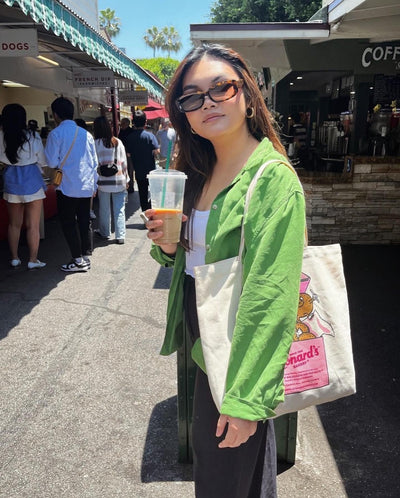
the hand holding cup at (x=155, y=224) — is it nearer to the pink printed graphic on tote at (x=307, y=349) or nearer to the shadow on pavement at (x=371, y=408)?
the pink printed graphic on tote at (x=307, y=349)

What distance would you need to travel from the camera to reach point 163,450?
2559 mm

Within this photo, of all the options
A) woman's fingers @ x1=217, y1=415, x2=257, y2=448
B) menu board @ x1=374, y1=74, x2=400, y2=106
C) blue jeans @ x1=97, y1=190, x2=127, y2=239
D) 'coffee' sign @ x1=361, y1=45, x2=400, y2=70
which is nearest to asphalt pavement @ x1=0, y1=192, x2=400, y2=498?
woman's fingers @ x1=217, y1=415, x2=257, y2=448

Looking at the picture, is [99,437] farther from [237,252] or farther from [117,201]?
[117,201]

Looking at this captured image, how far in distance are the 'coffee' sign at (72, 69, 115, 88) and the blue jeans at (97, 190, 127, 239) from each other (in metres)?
3.28

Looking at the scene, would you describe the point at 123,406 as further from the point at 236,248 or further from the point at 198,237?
the point at 236,248

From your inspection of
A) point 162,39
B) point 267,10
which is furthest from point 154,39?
point 267,10

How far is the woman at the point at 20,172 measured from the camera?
16.8ft

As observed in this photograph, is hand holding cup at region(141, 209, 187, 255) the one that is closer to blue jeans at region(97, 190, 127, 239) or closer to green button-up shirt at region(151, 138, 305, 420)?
green button-up shirt at region(151, 138, 305, 420)

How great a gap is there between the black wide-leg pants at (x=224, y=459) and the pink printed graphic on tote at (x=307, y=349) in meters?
0.21

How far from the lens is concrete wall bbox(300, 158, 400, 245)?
602cm

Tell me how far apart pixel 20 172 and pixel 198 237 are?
14.4ft

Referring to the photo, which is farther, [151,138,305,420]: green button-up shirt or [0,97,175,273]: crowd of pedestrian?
[0,97,175,273]: crowd of pedestrian

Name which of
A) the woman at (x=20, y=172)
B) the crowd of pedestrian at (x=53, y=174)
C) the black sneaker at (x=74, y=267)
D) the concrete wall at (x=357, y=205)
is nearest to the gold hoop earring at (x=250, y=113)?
the crowd of pedestrian at (x=53, y=174)

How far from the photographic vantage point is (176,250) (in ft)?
5.87
